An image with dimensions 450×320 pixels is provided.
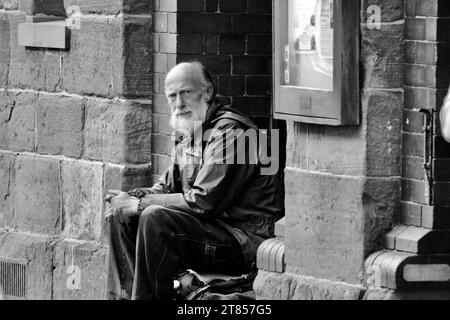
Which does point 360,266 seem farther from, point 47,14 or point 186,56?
point 47,14

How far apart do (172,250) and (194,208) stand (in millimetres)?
271

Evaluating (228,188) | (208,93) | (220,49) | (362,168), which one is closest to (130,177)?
(220,49)

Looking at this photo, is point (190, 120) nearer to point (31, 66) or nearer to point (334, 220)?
point (334, 220)

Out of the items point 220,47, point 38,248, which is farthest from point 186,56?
point 38,248

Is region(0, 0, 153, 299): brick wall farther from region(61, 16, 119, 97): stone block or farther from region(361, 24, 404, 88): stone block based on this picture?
region(361, 24, 404, 88): stone block

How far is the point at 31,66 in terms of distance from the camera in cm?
1216

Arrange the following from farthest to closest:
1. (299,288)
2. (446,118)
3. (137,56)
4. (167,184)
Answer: (137,56), (167,184), (299,288), (446,118)

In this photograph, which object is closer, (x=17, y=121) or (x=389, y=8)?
(x=389, y=8)

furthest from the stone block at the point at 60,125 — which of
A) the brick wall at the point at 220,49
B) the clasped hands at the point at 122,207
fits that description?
the clasped hands at the point at 122,207

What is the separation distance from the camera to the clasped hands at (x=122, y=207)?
1020cm

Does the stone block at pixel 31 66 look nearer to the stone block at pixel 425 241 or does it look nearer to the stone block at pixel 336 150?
the stone block at pixel 336 150

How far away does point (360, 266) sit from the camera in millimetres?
9086

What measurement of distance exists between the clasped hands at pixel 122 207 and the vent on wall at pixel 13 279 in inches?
79.9
